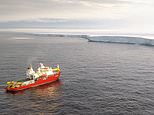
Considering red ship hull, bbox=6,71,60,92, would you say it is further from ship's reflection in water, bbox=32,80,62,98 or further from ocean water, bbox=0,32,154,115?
ocean water, bbox=0,32,154,115

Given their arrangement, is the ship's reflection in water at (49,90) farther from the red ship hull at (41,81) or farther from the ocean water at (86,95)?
the red ship hull at (41,81)

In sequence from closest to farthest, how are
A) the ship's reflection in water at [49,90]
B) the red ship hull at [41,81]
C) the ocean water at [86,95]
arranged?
the ocean water at [86,95], the ship's reflection in water at [49,90], the red ship hull at [41,81]

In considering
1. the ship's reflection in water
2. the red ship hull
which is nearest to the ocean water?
the ship's reflection in water

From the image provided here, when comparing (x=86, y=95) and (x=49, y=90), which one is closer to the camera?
(x=86, y=95)

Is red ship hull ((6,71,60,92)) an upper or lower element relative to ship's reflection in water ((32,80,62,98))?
upper

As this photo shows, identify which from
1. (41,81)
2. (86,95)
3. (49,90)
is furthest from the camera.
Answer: (41,81)

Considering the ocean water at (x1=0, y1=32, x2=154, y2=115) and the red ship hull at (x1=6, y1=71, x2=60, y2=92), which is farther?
the red ship hull at (x1=6, y1=71, x2=60, y2=92)

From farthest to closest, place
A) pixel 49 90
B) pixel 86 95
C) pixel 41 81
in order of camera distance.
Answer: pixel 41 81, pixel 49 90, pixel 86 95

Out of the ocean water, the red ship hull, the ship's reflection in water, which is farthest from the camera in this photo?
the red ship hull

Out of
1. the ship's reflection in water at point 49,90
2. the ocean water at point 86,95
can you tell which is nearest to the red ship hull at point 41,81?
the ship's reflection in water at point 49,90

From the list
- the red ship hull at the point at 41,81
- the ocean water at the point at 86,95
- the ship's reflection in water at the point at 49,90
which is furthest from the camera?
the red ship hull at the point at 41,81

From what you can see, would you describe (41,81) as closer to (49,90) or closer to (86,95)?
(49,90)

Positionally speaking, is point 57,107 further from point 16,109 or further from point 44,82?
point 44,82

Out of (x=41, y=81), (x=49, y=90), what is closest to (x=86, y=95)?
(x=49, y=90)
